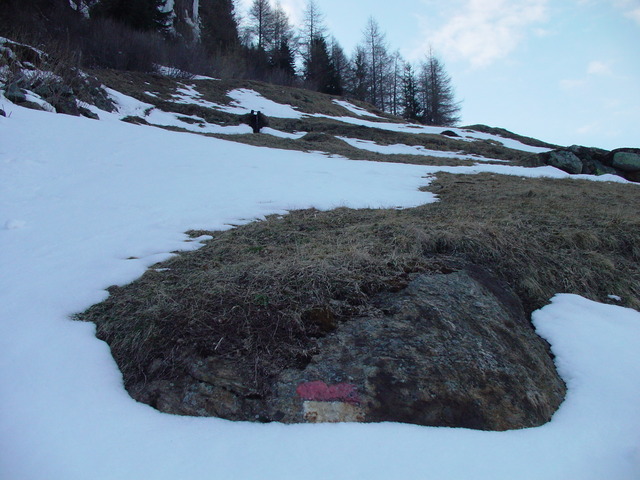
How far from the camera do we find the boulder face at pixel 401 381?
190cm

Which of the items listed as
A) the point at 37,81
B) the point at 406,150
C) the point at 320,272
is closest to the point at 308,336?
the point at 320,272

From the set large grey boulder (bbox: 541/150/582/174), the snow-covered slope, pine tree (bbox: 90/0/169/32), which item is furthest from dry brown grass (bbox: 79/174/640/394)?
pine tree (bbox: 90/0/169/32)

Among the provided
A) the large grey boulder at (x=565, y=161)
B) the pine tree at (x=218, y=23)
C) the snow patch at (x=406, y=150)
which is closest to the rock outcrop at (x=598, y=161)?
the large grey boulder at (x=565, y=161)

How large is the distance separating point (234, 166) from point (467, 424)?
257 inches

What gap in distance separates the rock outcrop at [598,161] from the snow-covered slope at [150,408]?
1234cm

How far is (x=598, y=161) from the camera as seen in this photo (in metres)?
13.6

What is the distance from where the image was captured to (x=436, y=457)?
165cm

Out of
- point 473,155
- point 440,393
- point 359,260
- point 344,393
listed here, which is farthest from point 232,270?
point 473,155

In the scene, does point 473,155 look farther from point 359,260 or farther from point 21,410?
point 21,410

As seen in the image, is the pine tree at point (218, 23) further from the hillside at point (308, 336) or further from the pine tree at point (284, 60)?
the hillside at point (308, 336)

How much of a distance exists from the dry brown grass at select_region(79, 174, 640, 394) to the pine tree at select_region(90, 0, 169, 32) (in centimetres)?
3006

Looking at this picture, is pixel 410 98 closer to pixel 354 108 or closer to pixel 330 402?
pixel 354 108

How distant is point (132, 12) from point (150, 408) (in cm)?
3364

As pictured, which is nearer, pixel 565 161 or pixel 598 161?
pixel 565 161
